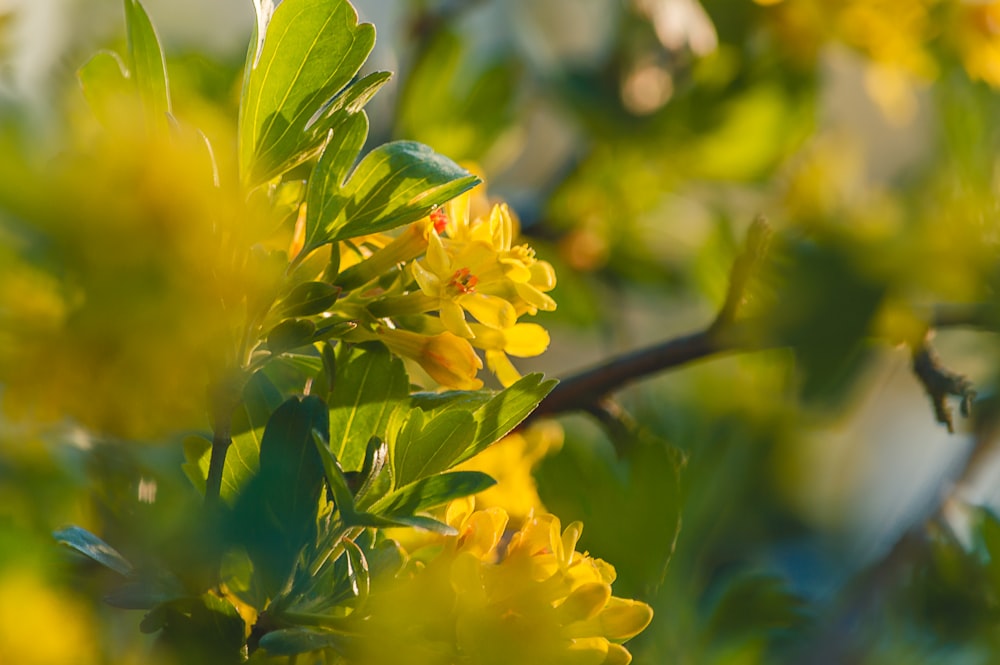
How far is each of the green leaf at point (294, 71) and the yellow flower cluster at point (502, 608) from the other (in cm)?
15

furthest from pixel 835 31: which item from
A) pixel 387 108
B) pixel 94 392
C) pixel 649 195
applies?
pixel 94 392

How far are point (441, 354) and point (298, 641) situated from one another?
0.41ft

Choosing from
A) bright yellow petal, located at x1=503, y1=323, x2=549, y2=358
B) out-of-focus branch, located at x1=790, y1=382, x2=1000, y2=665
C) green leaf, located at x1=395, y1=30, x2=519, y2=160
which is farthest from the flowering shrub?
green leaf, located at x1=395, y1=30, x2=519, y2=160

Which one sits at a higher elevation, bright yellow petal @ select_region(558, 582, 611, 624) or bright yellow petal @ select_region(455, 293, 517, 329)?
bright yellow petal @ select_region(455, 293, 517, 329)

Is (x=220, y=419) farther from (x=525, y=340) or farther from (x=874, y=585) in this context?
(x=874, y=585)

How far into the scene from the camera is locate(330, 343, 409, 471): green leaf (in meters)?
0.39

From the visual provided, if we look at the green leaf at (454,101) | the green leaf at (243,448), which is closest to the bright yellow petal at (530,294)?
the green leaf at (243,448)

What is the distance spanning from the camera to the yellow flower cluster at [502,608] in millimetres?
346

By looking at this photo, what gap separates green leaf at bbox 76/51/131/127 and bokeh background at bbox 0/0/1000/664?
0.07ft

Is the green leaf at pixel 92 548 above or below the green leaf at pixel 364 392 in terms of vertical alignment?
below

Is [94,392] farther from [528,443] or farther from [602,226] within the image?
[602,226]

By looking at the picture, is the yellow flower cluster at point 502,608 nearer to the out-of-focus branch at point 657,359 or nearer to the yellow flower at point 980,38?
the out-of-focus branch at point 657,359

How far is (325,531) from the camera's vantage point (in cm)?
38

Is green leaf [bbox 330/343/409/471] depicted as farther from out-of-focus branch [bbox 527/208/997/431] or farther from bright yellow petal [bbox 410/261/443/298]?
out-of-focus branch [bbox 527/208/997/431]
